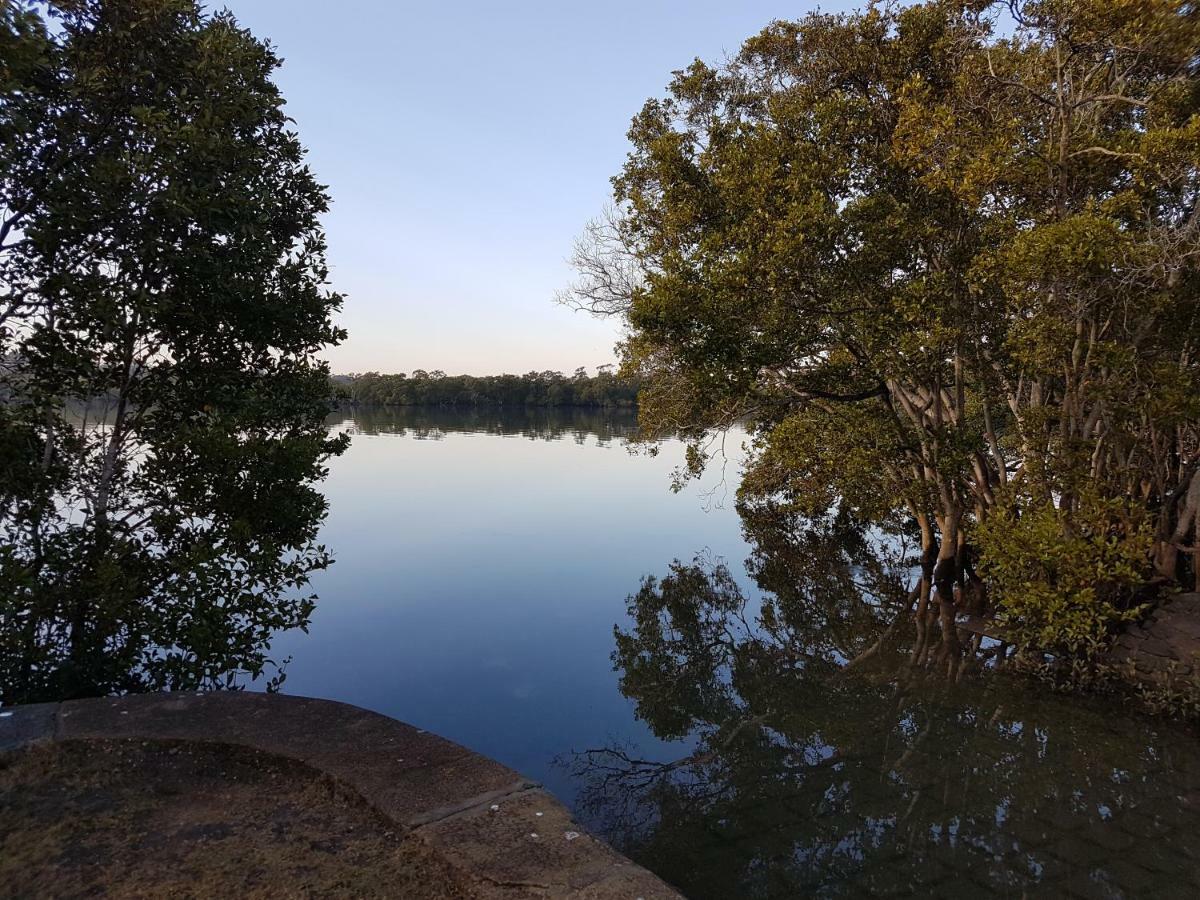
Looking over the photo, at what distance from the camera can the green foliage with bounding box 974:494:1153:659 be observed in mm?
8070

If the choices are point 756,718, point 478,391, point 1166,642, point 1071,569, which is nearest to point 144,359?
point 756,718

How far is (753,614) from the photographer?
12.1m

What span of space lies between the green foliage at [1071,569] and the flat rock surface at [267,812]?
7.00 m

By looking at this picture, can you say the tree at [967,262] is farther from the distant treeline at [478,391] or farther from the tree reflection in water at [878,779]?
the distant treeline at [478,391]

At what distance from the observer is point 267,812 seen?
4242mm

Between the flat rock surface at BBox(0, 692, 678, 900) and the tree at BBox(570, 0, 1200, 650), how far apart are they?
23.2ft

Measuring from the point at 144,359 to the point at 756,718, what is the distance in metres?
7.60

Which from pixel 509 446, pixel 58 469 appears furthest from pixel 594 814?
pixel 509 446

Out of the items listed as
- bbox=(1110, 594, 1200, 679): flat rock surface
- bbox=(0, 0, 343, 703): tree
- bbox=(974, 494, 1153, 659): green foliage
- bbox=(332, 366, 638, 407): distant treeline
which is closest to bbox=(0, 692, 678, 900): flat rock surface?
bbox=(0, 0, 343, 703): tree

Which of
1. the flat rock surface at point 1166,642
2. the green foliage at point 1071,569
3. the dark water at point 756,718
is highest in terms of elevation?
the green foliage at point 1071,569

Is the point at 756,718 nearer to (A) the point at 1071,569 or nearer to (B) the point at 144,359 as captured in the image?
(A) the point at 1071,569

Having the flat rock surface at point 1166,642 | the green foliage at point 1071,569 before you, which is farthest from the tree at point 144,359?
the flat rock surface at point 1166,642

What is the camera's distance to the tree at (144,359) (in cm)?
604

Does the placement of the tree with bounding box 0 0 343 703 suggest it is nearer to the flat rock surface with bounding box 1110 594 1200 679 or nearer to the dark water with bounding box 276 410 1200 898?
the dark water with bounding box 276 410 1200 898
